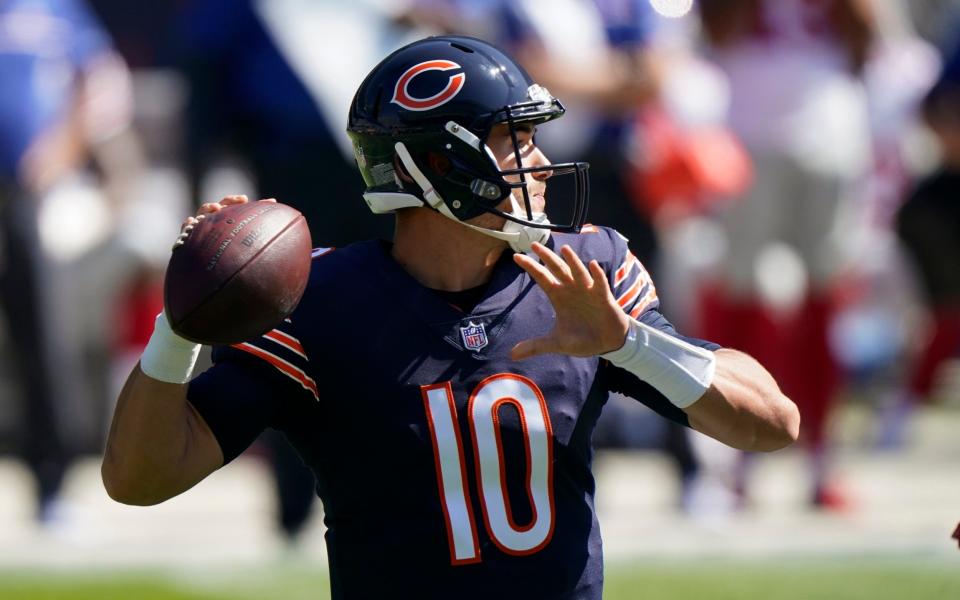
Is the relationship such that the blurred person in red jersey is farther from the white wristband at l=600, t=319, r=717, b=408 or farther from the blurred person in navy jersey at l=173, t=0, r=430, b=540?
the white wristband at l=600, t=319, r=717, b=408

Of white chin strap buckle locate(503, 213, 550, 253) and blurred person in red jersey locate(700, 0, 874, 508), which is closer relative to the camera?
white chin strap buckle locate(503, 213, 550, 253)

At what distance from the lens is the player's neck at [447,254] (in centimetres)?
322

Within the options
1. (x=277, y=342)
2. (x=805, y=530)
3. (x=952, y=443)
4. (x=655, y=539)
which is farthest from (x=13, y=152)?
(x=952, y=443)

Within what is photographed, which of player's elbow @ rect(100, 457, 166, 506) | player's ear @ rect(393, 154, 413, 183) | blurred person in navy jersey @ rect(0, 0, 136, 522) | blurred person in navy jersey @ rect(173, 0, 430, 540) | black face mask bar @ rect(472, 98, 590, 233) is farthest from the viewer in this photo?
blurred person in navy jersey @ rect(0, 0, 136, 522)

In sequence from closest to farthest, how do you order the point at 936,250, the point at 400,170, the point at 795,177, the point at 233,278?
1. the point at 233,278
2. the point at 400,170
3. the point at 795,177
4. the point at 936,250

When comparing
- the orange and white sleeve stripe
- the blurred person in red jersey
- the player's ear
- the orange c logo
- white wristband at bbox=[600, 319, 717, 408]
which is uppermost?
the orange c logo

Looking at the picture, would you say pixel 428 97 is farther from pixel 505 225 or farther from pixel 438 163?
pixel 505 225

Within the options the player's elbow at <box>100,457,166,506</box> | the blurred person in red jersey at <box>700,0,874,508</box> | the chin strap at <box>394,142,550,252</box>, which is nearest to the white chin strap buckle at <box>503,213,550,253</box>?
the chin strap at <box>394,142,550,252</box>

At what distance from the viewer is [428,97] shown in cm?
312

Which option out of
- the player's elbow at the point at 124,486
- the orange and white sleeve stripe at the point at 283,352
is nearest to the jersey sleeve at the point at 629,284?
the orange and white sleeve stripe at the point at 283,352

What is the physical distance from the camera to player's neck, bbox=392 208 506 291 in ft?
10.6

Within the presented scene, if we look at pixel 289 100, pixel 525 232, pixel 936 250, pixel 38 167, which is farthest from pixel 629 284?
pixel 936 250

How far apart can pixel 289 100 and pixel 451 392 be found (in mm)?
2920

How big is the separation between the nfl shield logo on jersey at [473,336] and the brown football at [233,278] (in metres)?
0.32
